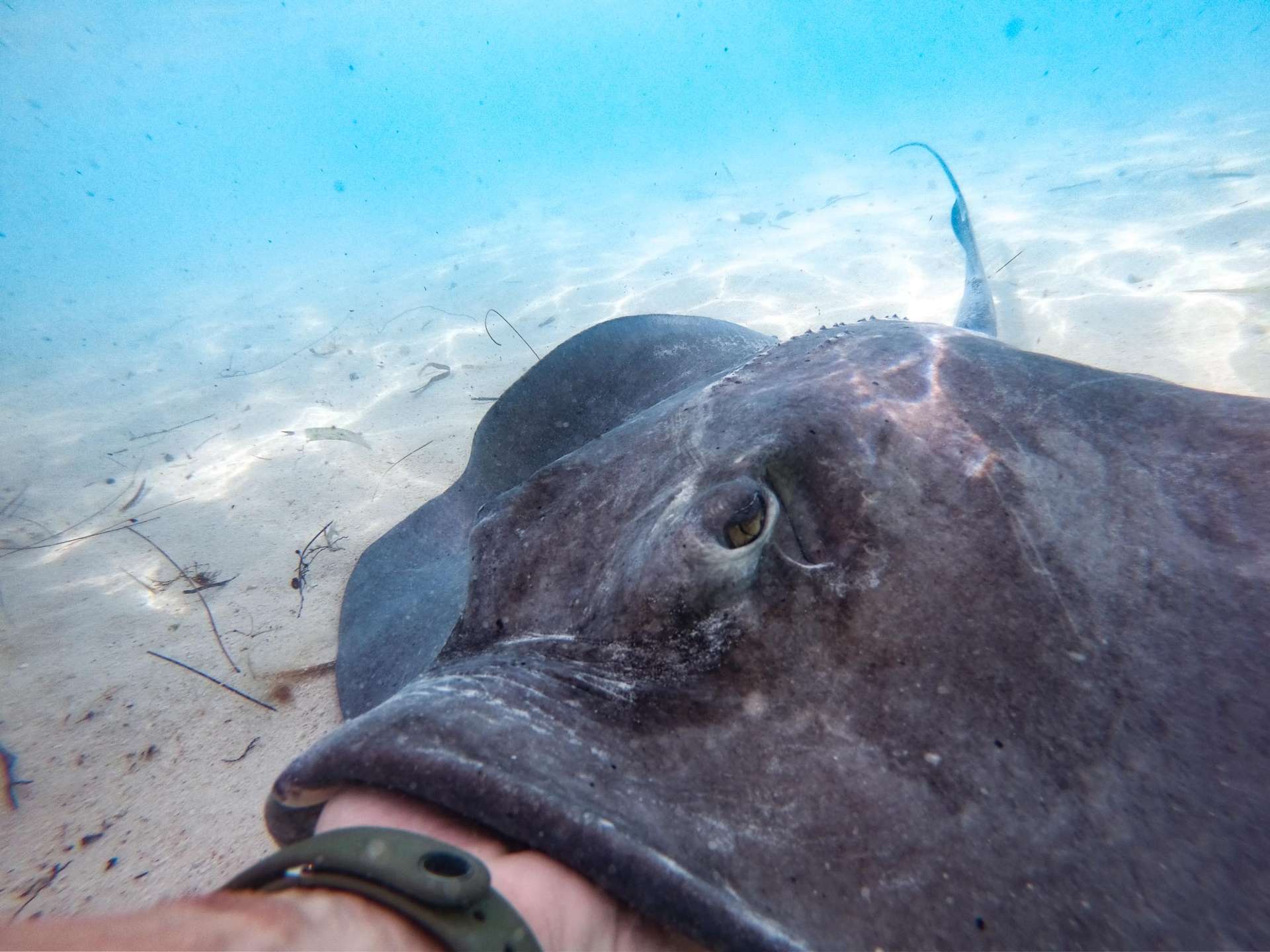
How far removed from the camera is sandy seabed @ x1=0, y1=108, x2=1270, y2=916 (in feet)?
12.3

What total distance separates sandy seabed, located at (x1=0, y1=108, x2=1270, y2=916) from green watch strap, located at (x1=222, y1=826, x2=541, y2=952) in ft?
8.63

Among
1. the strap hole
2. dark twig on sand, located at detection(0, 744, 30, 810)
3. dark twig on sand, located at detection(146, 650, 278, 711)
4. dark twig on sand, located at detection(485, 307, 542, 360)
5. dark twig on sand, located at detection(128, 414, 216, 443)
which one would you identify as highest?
dark twig on sand, located at detection(485, 307, 542, 360)

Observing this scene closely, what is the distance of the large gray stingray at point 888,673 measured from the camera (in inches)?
53.2

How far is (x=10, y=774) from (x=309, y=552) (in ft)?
8.22

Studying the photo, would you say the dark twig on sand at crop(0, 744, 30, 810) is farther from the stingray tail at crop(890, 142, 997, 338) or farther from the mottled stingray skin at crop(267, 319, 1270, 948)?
the stingray tail at crop(890, 142, 997, 338)

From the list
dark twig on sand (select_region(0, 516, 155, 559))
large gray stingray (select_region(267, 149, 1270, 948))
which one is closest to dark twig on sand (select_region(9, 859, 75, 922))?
large gray stingray (select_region(267, 149, 1270, 948))

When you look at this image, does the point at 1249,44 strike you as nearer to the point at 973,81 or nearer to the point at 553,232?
the point at 973,81

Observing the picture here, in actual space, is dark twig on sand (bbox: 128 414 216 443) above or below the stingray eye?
below

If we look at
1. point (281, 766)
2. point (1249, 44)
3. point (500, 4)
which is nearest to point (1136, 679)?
point (281, 766)

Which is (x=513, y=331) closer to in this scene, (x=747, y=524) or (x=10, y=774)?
(x=10, y=774)

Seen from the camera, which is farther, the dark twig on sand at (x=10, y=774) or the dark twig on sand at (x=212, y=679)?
the dark twig on sand at (x=212, y=679)

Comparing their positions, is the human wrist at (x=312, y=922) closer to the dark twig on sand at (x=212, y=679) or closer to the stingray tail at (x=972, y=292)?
the dark twig on sand at (x=212, y=679)

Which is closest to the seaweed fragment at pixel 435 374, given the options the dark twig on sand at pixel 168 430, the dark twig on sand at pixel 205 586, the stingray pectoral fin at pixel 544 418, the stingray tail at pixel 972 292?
the dark twig on sand at pixel 168 430

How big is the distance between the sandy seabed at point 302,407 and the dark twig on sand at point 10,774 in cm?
5
